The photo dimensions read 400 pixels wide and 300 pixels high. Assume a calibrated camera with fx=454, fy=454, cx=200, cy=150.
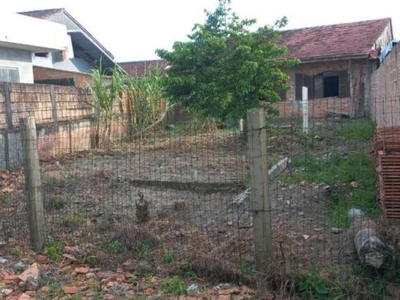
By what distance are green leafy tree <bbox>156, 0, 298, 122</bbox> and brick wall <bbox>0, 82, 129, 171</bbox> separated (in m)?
2.30

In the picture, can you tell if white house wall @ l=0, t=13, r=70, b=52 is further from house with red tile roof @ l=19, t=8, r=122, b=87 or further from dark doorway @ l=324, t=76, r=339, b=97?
dark doorway @ l=324, t=76, r=339, b=97

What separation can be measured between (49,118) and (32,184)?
6.48 meters

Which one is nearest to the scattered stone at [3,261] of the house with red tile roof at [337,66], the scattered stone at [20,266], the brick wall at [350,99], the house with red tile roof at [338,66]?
the scattered stone at [20,266]

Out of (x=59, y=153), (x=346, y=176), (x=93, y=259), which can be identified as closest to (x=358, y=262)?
(x=93, y=259)

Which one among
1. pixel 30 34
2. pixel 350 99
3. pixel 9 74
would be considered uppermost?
pixel 30 34

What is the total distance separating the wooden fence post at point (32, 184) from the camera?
4.43 metres

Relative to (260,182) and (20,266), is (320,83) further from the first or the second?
(20,266)

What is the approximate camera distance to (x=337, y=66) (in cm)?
1989

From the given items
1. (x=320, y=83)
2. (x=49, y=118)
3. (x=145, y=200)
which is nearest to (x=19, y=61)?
(x=49, y=118)

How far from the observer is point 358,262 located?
3412 millimetres

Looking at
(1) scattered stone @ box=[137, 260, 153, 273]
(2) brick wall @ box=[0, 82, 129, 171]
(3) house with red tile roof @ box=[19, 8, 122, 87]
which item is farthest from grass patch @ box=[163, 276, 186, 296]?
→ (3) house with red tile roof @ box=[19, 8, 122, 87]

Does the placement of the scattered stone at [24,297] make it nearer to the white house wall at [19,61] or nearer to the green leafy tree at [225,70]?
the green leafy tree at [225,70]

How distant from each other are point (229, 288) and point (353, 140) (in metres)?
7.60

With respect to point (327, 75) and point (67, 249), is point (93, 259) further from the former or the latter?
point (327, 75)
